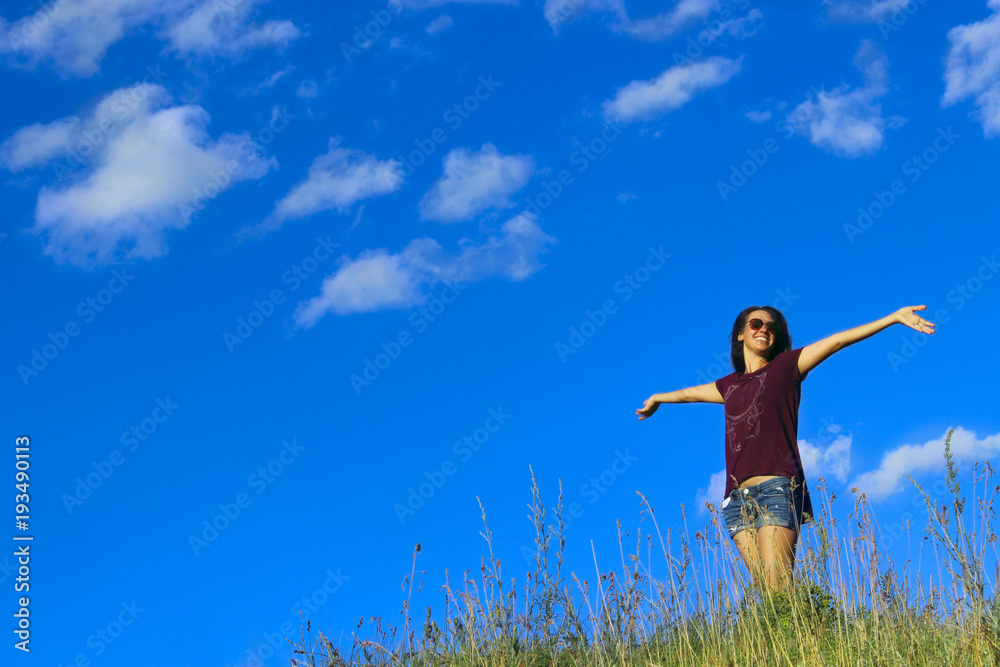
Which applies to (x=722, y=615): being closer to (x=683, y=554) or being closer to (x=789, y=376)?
(x=683, y=554)

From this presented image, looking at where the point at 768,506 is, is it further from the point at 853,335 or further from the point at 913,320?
the point at 913,320

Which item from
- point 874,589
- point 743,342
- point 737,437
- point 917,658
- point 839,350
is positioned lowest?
point 917,658

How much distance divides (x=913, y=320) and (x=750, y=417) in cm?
111

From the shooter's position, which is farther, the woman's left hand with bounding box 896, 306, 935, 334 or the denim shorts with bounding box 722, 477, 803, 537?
the denim shorts with bounding box 722, 477, 803, 537

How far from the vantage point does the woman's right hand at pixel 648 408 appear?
6145 mm

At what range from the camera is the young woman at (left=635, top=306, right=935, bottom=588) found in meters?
4.71

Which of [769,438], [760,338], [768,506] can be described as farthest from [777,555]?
[760,338]

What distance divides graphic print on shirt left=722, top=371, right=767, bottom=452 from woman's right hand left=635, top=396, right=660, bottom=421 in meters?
0.80

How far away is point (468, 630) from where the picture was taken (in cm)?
509

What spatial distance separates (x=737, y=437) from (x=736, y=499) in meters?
0.39

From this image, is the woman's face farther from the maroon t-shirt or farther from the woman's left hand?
the woman's left hand

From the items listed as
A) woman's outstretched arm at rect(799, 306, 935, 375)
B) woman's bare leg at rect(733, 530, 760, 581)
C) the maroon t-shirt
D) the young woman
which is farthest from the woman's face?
woman's bare leg at rect(733, 530, 760, 581)

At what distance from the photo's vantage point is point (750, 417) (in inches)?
202

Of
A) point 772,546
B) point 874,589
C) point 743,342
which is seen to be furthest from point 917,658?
point 743,342
